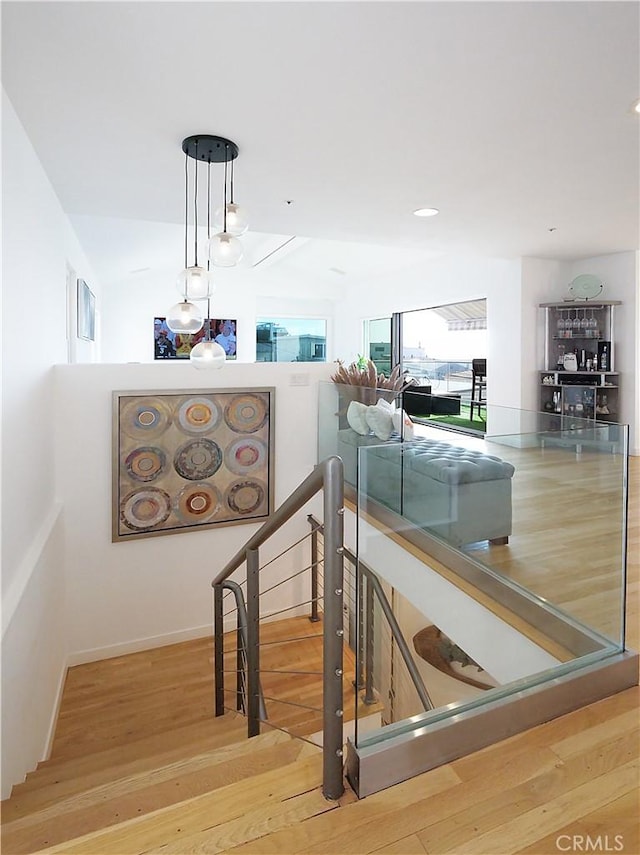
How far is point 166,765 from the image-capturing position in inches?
87.0

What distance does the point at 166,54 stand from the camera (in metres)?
1.94

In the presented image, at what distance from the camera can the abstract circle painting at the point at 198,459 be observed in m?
4.07

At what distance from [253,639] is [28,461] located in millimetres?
1454

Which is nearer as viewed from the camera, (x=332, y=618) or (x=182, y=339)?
(x=332, y=618)

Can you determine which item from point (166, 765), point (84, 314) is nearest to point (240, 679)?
point (166, 765)

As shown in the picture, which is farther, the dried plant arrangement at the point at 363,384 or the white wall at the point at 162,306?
the white wall at the point at 162,306

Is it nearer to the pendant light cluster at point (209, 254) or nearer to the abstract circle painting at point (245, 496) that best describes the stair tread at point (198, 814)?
the pendant light cluster at point (209, 254)

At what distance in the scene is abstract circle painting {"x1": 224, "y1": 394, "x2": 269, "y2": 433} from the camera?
419 centimetres

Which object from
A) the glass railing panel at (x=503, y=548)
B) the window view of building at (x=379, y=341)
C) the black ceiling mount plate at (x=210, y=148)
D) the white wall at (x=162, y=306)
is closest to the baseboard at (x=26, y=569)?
the glass railing panel at (x=503, y=548)

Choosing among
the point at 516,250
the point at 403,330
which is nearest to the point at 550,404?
the point at 516,250

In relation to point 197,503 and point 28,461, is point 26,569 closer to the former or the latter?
point 28,461

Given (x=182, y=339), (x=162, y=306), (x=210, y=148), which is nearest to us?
(x=210, y=148)

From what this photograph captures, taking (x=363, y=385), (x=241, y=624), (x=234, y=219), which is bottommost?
(x=241, y=624)

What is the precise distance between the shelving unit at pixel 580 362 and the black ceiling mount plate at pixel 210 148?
174 inches
